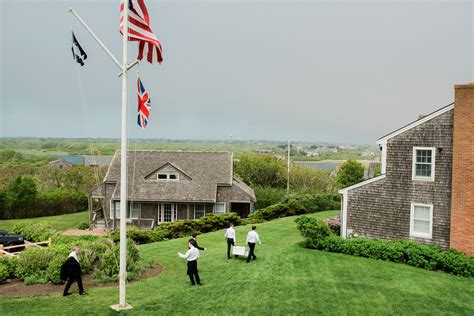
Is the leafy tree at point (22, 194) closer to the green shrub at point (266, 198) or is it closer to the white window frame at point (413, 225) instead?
the green shrub at point (266, 198)

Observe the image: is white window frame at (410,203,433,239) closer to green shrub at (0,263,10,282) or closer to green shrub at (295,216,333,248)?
green shrub at (295,216,333,248)

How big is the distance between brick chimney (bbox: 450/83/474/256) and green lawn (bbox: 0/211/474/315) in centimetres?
276

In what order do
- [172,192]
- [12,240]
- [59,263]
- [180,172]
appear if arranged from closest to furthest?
[59,263]
[12,240]
[172,192]
[180,172]

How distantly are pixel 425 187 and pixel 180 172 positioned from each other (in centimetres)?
2630

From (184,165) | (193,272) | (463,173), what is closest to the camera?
(193,272)

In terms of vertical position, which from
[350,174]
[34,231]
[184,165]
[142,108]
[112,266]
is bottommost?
[34,231]

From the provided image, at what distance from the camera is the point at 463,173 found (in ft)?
77.6

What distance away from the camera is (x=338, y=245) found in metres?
25.0

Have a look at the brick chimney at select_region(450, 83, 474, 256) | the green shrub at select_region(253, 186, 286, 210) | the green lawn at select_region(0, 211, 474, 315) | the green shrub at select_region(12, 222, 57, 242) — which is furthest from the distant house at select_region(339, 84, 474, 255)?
the green shrub at select_region(253, 186, 286, 210)

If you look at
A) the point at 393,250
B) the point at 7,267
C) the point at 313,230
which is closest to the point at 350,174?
the point at 313,230

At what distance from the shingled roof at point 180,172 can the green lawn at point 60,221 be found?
981 cm

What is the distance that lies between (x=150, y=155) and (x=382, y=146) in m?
29.3

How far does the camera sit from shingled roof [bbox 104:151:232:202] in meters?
44.9

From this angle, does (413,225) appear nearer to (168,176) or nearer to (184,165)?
(168,176)
